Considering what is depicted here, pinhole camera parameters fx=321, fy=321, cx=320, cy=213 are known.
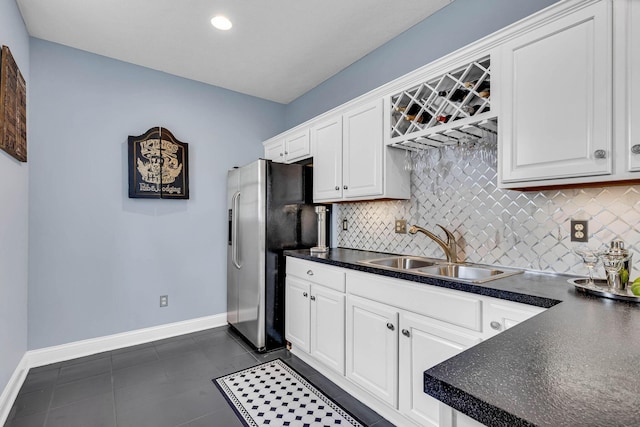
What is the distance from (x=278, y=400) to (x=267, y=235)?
1289 millimetres

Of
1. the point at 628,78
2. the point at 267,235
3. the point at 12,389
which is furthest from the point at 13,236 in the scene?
the point at 628,78

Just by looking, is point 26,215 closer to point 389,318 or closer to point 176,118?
point 176,118

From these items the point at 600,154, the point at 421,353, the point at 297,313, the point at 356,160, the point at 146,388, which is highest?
the point at 356,160

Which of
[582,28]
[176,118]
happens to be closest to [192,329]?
[176,118]

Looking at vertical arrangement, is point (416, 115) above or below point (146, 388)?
above

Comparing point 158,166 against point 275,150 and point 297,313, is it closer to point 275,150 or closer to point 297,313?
point 275,150

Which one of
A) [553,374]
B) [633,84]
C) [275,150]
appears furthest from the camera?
[275,150]

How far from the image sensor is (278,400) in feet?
6.86

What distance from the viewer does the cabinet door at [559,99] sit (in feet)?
4.41

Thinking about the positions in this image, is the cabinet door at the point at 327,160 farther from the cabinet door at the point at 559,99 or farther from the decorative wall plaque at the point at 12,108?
the decorative wall plaque at the point at 12,108

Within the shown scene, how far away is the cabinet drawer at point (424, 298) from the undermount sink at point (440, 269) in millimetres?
87

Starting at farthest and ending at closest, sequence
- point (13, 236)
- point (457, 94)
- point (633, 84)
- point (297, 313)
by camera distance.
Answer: point (297, 313) → point (13, 236) → point (457, 94) → point (633, 84)

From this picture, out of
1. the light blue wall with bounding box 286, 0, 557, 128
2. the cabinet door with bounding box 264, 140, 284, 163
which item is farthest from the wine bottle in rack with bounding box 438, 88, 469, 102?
the cabinet door with bounding box 264, 140, 284, 163

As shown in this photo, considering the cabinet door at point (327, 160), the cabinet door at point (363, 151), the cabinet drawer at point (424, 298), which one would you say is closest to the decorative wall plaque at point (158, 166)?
the cabinet door at point (327, 160)
